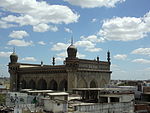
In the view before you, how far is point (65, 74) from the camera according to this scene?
59938mm

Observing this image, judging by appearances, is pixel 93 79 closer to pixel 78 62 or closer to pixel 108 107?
pixel 78 62

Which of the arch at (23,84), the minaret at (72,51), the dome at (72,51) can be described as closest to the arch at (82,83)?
the minaret at (72,51)

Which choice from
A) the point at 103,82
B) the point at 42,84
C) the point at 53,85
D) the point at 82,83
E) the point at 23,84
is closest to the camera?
the point at 82,83

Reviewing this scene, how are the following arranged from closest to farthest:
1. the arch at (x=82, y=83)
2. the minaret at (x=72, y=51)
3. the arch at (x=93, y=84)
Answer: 1. the minaret at (x=72, y=51)
2. the arch at (x=82, y=83)
3. the arch at (x=93, y=84)

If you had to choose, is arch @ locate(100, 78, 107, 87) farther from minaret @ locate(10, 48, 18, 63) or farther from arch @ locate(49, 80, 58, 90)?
minaret @ locate(10, 48, 18, 63)

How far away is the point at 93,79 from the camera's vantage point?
209 feet

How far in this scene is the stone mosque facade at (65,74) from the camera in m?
58.6

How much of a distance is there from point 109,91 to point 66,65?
1265 centimetres

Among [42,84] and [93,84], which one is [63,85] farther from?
[42,84]

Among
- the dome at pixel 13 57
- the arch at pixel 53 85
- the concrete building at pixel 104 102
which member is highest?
the dome at pixel 13 57

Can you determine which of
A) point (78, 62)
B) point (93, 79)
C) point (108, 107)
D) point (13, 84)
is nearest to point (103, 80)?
point (93, 79)

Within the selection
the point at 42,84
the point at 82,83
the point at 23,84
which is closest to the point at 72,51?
the point at 82,83

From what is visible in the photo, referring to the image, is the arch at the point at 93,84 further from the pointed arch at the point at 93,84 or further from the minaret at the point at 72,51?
the minaret at the point at 72,51

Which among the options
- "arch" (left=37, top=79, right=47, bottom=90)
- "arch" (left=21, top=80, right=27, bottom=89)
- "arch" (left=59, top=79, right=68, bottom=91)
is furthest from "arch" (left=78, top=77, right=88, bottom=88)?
"arch" (left=21, top=80, right=27, bottom=89)
